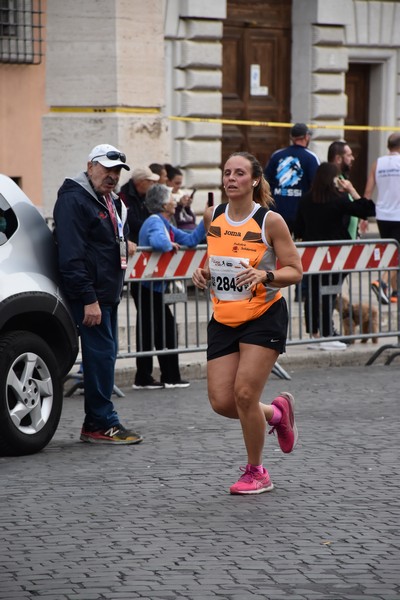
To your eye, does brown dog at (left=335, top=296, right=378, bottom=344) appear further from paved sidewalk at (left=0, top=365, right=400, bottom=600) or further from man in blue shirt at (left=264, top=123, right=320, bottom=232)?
paved sidewalk at (left=0, top=365, right=400, bottom=600)

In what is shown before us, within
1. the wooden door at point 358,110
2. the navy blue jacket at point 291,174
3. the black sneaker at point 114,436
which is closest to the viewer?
the black sneaker at point 114,436

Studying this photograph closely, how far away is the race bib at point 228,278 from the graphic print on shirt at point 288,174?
25.6 feet

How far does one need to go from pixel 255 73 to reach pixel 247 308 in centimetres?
1530

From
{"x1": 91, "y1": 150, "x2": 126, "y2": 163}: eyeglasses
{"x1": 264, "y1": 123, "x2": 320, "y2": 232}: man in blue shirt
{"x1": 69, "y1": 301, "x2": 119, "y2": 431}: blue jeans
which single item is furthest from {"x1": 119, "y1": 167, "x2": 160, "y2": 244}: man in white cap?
{"x1": 91, "y1": 150, "x2": 126, "y2": 163}: eyeglasses

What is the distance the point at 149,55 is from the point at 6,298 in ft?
27.3

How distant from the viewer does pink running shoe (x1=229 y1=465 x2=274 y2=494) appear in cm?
775

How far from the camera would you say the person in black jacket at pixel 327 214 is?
1342 cm

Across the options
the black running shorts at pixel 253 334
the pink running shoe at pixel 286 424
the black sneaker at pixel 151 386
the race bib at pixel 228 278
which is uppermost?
the race bib at pixel 228 278

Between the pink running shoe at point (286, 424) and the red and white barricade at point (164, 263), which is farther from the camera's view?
the red and white barricade at point (164, 263)

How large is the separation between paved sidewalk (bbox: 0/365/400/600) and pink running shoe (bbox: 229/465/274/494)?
5cm

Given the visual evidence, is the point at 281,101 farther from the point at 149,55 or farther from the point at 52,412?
the point at 52,412

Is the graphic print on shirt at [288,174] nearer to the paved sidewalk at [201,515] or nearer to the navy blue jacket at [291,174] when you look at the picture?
the navy blue jacket at [291,174]

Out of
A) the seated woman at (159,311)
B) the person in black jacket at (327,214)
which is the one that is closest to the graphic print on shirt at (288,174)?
the person in black jacket at (327,214)

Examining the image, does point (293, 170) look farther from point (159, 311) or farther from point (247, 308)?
point (247, 308)
